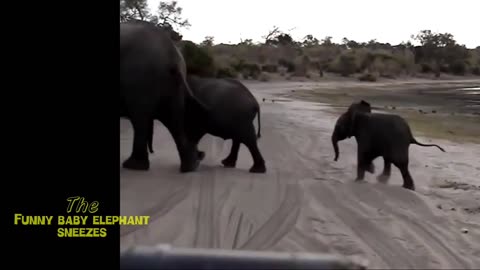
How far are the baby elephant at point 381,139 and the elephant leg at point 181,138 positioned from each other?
2.37m

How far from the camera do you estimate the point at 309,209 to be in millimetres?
6348

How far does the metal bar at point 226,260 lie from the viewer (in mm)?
2240

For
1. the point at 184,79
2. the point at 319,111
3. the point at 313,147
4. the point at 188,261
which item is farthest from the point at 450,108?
the point at 188,261

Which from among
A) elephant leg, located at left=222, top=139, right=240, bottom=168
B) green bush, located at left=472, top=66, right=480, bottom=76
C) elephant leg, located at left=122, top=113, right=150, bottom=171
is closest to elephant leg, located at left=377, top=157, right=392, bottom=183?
elephant leg, located at left=222, top=139, right=240, bottom=168

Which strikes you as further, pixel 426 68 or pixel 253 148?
pixel 426 68

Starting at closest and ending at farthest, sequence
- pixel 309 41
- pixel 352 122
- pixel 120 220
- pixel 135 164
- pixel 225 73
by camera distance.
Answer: pixel 120 220, pixel 135 164, pixel 352 122, pixel 225 73, pixel 309 41

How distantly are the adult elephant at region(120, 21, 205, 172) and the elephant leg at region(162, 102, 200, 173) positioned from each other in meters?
0.01

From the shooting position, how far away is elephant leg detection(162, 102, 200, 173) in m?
7.98

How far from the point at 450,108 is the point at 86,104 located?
22860mm

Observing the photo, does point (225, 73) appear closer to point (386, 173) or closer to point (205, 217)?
point (386, 173)

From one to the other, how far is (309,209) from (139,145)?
8.15 feet

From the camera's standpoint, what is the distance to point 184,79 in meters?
8.01

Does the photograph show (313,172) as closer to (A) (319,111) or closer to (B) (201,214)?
(B) (201,214)

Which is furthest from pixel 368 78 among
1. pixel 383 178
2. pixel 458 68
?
pixel 383 178
